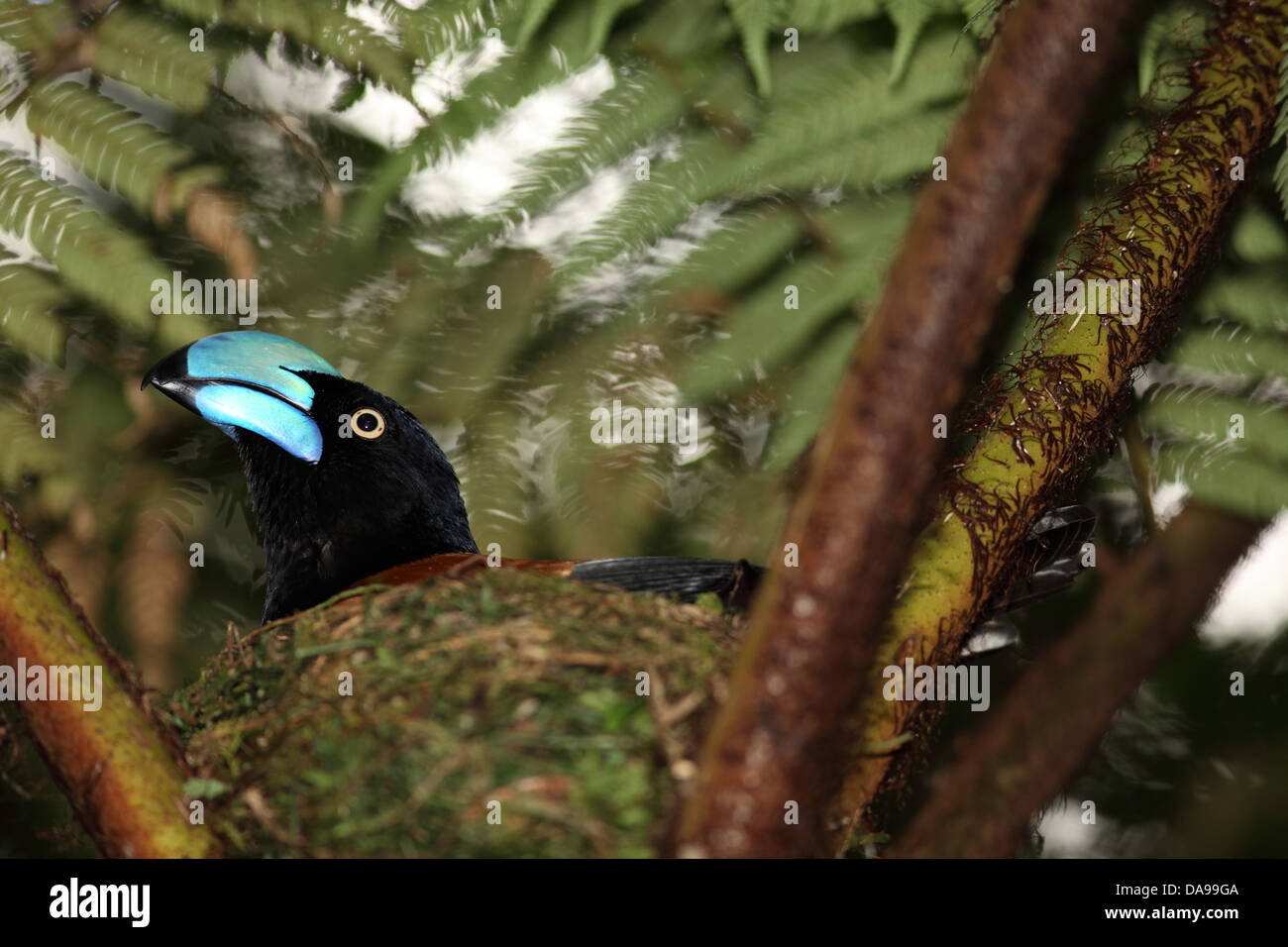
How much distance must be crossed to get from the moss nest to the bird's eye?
4.50ft

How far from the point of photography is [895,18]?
332cm

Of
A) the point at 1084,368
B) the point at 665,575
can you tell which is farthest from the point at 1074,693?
the point at 665,575

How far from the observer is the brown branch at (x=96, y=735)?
212 cm

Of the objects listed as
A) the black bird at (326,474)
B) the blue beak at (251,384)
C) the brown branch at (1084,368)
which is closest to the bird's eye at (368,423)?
the black bird at (326,474)

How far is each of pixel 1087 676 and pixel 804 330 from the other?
53.4 inches

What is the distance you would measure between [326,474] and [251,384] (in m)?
0.42

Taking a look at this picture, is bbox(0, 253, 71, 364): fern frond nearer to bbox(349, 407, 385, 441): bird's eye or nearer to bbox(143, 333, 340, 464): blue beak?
bbox(143, 333, 340, 464): blue beak

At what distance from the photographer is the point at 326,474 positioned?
4.00 metres

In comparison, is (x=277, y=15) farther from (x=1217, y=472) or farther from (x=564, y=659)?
(x=1217, y=472)

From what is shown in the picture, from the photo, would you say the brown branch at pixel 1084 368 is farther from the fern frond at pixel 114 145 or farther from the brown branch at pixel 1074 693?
the fern frond at pixel 114 145

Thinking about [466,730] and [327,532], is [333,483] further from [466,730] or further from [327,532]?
[466,730]

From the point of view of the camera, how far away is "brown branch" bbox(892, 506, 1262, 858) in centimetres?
218

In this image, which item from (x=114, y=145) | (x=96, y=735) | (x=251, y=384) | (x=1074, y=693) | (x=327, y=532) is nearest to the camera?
(x=96, y=735)
